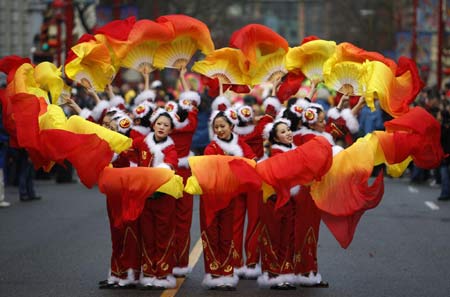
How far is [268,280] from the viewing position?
41.1 ft

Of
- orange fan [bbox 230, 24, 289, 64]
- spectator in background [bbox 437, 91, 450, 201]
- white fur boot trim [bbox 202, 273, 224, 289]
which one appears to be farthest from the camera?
spectator in background [bbox 437, 91, 450, 201]

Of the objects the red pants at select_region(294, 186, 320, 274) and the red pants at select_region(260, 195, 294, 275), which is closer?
the red pants at select_region(260, 195, 294, 275)

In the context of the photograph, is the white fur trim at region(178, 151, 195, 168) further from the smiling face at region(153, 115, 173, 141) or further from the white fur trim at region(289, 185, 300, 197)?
the white fur trim at region(289, 185, 300, 197)

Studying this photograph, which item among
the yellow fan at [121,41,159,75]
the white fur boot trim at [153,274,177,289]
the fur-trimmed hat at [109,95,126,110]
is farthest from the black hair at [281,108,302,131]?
the white fur boot trim at [153,274,177,289]

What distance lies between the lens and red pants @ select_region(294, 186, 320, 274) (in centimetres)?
1267

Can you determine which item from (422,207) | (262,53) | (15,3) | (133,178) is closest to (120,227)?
(133,178)

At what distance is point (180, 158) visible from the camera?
43.9 feet

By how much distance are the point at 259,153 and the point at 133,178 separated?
2.05m

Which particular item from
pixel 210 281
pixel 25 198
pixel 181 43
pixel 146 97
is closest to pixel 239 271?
pixel 210 281

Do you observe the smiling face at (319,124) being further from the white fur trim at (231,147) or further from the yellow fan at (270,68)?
the yellow fan at (270,68)

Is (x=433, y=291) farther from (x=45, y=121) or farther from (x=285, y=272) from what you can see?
(x=45, y=121)

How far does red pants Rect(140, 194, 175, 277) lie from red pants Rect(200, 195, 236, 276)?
35 centimetres

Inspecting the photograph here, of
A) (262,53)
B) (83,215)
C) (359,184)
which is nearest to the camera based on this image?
(359,184)

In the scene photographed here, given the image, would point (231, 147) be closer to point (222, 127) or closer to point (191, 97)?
point (222, 127)
